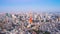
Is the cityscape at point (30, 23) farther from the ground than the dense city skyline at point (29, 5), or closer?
closer

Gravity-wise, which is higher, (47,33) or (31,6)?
(31,6)

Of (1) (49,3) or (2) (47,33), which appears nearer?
(2) (47,33)

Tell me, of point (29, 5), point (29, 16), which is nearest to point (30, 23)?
point (29, 16)

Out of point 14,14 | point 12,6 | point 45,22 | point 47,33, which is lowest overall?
point 47,33

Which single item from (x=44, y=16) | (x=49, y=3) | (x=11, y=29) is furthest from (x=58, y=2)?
(x=11, y=29)

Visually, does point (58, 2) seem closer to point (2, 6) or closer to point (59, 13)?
point (59, 13)

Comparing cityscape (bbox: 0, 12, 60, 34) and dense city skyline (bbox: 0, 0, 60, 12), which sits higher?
dense city skyline (bbox: 0, 0, 60, 12)

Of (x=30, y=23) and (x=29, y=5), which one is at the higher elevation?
(x=29, y=5)

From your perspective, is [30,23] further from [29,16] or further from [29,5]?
[29,5]
